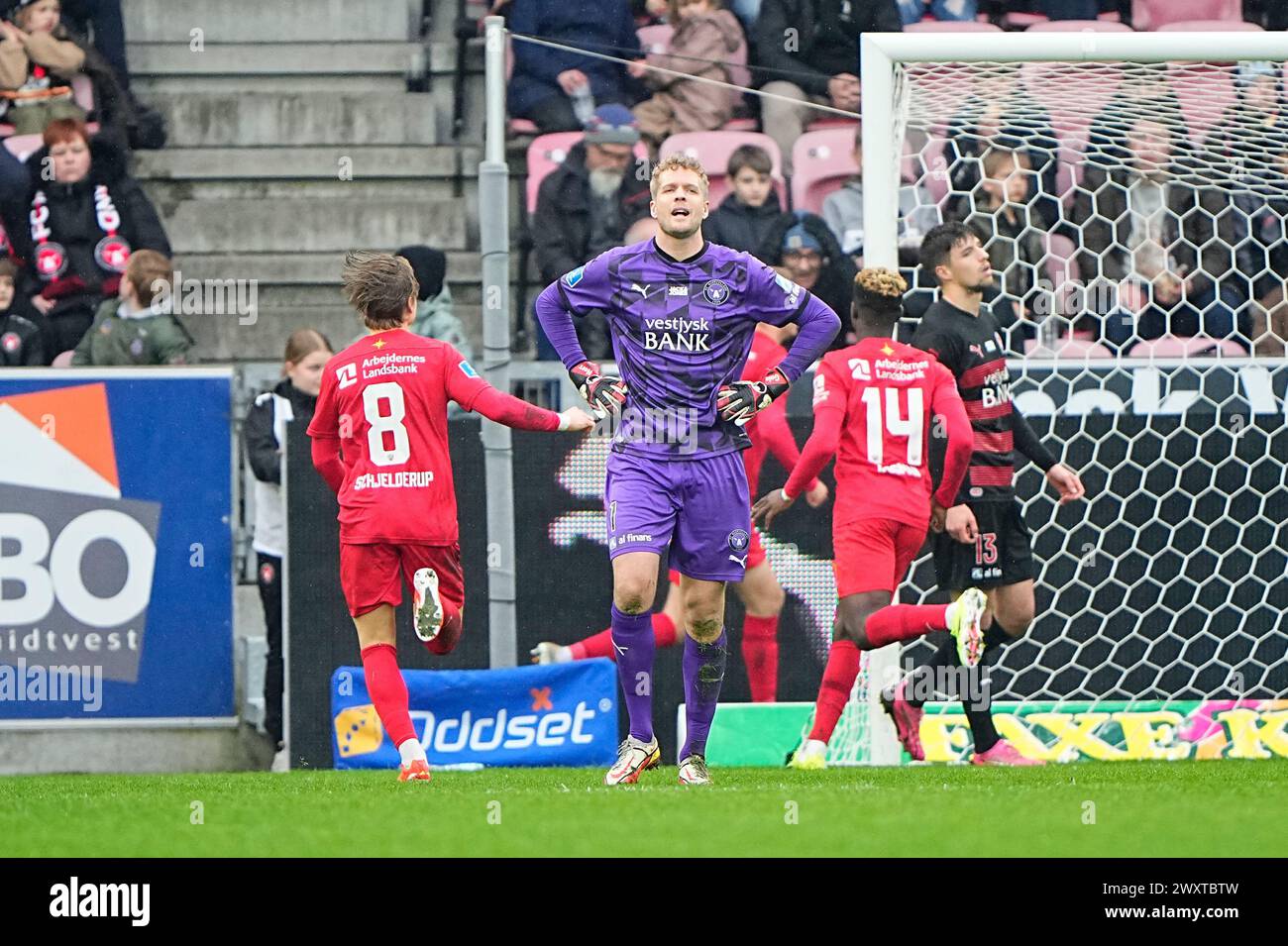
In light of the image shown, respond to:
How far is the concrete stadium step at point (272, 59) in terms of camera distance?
12.4 m

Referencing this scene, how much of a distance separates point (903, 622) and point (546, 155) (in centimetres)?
521

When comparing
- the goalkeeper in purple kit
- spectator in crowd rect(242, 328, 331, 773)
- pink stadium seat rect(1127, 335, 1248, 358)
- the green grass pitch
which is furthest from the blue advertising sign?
pink stadium seat rect(1127, 335, 1248, 358)

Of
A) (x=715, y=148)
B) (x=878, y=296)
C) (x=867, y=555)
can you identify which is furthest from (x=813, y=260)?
(x=867, y=555)

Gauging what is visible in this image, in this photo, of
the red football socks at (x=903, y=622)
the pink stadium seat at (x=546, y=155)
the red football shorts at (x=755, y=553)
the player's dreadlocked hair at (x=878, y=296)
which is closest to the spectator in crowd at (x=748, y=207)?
the pink stadium seat at (x=546, y=155)

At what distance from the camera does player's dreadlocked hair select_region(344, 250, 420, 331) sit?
6332mm

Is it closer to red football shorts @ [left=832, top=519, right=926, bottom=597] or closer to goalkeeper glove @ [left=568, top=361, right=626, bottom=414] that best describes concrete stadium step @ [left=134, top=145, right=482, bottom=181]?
red football shorts @ [left=832, top=519, right=926, bottom=597]

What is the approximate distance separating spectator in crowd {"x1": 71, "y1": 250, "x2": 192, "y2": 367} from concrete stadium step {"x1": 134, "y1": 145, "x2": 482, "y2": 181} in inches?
86.5

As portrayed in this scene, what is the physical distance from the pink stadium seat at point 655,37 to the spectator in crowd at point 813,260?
6.51 ft

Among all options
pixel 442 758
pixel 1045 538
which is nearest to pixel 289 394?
pixel 442 758

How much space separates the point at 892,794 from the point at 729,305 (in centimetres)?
161

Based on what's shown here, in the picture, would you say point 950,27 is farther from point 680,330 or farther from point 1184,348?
point 680,330

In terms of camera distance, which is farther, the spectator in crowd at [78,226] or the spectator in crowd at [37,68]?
the spectator in crowd at [37,68]

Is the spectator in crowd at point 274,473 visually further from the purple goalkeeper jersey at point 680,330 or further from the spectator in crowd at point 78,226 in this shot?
the purple goalkeeper jersey at point 680,330

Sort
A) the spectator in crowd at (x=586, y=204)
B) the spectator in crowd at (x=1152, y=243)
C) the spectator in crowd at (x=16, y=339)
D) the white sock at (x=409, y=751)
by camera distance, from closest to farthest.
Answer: the white sock at (x=409, y=751) → the spectator in crowd at (x=1152, y=243) → the spectator in crowd at (x=16, y=339) → the spectator in crowd at (x=586, y=204)
